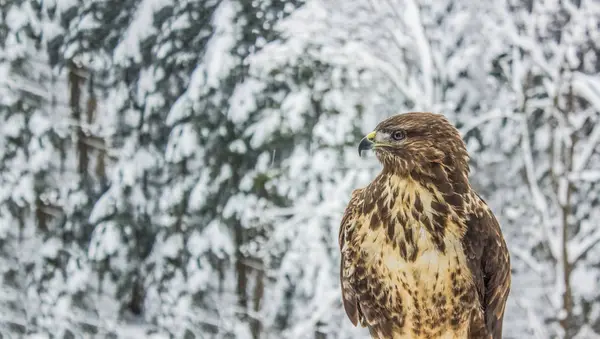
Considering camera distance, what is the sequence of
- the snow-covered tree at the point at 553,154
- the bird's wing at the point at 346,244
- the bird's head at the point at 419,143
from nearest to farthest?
the bird's head at the point at 419,143 < the bird's wing at the point at 346,244 < the snow-covered tree at the point at 553,154

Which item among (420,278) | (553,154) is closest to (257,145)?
(553,154)

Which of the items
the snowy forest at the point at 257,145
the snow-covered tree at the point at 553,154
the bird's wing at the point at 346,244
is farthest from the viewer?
the snowy forest at the point at 257,145

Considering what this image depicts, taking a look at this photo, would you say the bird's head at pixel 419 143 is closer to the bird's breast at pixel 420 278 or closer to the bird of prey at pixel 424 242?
the bird of prey at pixel 424 242

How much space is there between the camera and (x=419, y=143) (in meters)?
1.32

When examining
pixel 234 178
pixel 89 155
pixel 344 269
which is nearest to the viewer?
pixel 344 269

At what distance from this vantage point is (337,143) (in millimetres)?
6398

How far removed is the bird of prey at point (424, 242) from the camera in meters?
1.33

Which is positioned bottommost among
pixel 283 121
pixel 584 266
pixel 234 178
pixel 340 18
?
pixel 584 266

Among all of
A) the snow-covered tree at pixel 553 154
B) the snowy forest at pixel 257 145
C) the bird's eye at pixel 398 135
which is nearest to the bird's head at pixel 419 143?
the bird's eye at pixel 398 135

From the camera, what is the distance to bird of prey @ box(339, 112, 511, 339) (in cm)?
133

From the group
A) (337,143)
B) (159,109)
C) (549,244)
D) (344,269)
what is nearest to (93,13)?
(159,109)

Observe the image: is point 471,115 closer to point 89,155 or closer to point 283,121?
point 283,121

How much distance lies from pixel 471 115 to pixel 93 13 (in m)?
4.53

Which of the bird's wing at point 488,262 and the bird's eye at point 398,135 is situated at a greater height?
the bird's eye at point 398,135
